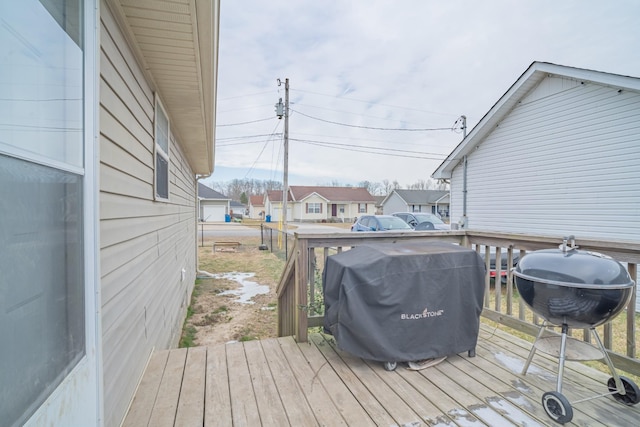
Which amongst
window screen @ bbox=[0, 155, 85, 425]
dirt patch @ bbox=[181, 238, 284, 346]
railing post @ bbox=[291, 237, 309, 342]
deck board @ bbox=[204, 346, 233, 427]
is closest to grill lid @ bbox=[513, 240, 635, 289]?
railing post @ bbox=[291, 237, 309, 342]

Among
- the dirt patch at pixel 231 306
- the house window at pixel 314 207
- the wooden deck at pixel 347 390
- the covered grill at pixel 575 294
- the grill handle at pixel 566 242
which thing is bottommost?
the dirt patch at pixel 231 306

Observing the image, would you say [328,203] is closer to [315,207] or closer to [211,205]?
[315,207]

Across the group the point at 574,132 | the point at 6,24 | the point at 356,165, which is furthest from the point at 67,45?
the point at 356,165

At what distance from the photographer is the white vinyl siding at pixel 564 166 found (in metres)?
5.75

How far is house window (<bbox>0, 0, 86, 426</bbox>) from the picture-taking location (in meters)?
0.81

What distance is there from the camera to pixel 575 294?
1734 mm

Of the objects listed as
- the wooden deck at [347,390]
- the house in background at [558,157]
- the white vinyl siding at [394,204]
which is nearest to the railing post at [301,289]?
the wooden deck at [347,390]

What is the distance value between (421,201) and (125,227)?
101ft

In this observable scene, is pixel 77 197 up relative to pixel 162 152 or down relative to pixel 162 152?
down

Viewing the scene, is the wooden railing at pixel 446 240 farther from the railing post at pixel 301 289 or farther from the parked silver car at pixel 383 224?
the parked silver car at pixel 383 224

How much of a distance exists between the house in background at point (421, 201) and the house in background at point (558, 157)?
70.5ft

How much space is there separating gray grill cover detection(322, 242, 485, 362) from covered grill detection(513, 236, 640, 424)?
0.44 metres

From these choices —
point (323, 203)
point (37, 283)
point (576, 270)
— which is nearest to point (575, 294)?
point (576, 270)

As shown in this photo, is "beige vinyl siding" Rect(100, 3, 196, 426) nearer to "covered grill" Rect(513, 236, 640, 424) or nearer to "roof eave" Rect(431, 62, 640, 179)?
"covered grill" Rect(513, 236, 640, 424)
